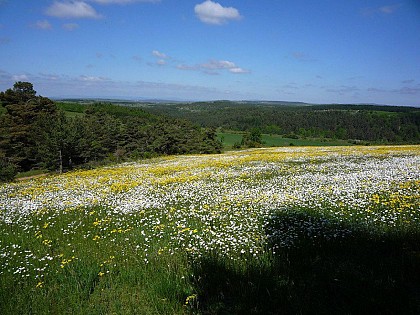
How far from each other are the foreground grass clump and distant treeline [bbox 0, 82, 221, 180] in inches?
1090

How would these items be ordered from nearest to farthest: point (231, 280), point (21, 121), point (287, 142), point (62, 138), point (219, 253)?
point (231, 280), point (219, 253), point (62, 138), point (21, 121), point (287, 142)

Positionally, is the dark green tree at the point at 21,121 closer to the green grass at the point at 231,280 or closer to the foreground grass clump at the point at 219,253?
the foreground grass clump at the point at 219,253

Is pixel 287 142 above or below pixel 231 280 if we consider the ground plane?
below

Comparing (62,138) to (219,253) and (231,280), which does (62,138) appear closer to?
(219,253)

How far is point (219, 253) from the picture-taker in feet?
22.0

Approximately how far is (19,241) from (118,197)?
4.87 meters

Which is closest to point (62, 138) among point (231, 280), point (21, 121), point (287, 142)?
point (21, 121)

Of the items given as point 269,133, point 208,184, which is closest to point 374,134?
point 269,133

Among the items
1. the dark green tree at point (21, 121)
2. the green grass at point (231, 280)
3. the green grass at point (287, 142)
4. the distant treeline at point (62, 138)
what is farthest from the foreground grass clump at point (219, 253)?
the green grass at point (287, 142)

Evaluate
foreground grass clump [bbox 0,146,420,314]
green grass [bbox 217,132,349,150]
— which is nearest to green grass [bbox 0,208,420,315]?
foreground grass clump [bbox 0,146,420,314]

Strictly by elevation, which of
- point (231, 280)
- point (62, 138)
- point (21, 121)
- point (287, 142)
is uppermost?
point (21, 121)

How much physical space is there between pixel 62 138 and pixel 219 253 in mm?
38483

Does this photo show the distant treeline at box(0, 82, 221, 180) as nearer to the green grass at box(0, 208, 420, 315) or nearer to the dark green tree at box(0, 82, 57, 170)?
the dark green tree at box(0, 82, 57, 170)

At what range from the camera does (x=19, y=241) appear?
324 inches
